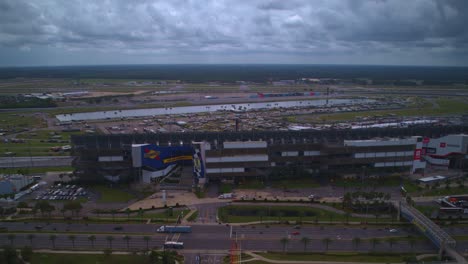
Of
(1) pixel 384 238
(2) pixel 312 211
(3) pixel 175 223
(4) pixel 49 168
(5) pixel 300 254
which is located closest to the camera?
(5) pixel 300 254

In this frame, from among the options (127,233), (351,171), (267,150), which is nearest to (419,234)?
(351,171)

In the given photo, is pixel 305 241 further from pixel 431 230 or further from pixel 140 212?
pixel 140 212

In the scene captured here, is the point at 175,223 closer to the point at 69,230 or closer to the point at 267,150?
the point at 69,230

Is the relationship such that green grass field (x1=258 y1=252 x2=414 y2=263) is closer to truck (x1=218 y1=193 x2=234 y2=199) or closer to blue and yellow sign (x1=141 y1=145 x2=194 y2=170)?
truck (x1=218 y1=193 x2=234 y2=199)

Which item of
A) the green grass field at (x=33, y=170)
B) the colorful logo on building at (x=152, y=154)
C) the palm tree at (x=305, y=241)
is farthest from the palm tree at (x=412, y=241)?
the green grass field at (x=33, y=170)

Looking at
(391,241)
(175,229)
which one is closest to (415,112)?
(391,241)

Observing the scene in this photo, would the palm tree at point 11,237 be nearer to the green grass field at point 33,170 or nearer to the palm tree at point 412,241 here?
the green grass field at point 33,170

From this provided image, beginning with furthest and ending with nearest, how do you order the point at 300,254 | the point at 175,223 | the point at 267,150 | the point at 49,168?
the point at 49,168
the point at 267,150
the point at 175,223
the point at 300,254
